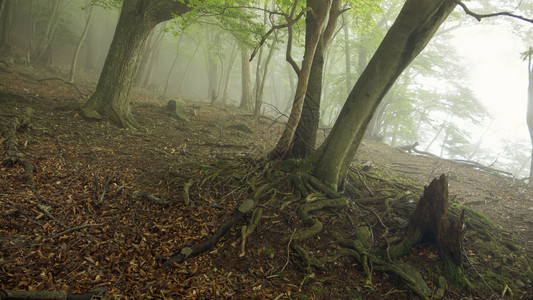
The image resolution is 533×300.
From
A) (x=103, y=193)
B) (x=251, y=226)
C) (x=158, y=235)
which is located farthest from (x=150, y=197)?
(x=251, y=226)

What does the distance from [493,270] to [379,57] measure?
13.7ft

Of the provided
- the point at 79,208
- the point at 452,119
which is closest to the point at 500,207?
the point at 79,208

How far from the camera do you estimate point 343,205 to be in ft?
16.7

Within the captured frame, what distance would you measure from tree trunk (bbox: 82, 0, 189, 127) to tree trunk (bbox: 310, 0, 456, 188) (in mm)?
6711

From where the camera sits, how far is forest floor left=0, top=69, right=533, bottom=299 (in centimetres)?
320

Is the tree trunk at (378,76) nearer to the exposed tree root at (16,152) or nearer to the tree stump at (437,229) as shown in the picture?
the tree stump at (437,229)

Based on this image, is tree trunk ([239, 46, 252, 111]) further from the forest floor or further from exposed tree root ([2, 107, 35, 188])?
exposed tree root ([2, 107, 35, 188])

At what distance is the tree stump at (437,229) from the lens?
12.9 ft

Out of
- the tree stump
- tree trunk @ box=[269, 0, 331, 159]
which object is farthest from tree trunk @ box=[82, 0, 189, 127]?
the tree stump

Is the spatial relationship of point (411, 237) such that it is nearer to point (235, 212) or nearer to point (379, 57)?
Answer: point (235, 212)

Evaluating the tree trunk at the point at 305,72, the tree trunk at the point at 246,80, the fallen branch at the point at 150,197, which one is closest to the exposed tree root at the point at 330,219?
the tree trunk at the point at 305,72

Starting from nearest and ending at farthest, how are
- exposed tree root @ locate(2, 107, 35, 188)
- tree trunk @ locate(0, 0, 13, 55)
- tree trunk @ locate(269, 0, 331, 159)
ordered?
exposed tree root @ locate(2, 107, 35, 188), tree trunk @ locate(269, 0, 331, 159), tree trunk @ locate(0, 0, 13, 55)

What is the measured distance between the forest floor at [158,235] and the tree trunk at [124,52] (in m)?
1.23

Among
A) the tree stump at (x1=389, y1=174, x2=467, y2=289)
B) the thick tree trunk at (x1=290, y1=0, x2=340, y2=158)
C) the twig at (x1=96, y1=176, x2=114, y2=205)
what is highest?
the thick tree trunk at (x1=290, y1=0, x2=340, y2=158)
